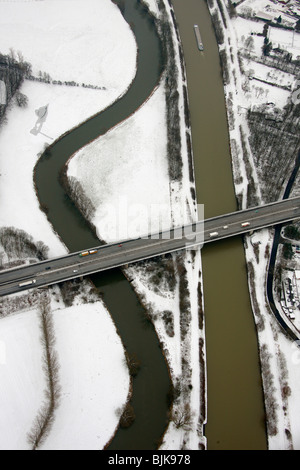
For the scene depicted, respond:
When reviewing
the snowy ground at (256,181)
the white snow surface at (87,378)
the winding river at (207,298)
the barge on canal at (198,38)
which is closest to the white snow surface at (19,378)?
the white snow surface at (87,378)

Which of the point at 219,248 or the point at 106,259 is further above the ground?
the point at 219,248

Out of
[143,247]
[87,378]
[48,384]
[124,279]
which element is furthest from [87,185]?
[48,384]

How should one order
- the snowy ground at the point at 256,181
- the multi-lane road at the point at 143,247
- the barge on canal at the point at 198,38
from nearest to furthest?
the snowy ground at the point at 256,181 → the multi-lane road at the point at 143,247 → the barge on canal at the point at 198,38

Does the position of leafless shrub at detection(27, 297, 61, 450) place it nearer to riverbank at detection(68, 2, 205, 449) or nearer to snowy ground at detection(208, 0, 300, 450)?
riverbank at detection(68, 2, 205, 449)

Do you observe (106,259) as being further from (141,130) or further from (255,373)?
(141,130)

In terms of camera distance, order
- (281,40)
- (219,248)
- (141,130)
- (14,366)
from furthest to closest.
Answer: (281,40) → (141,130) → (219,248) → (14,366)

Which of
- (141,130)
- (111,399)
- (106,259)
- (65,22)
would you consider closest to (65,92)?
(141,130)

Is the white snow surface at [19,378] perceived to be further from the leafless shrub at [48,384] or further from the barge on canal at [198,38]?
the barge on canal at [198,38]
